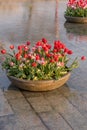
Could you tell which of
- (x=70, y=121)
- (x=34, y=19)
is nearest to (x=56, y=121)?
(x=70, y=121)

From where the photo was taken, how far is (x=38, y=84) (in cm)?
596

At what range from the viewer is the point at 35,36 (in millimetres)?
10727

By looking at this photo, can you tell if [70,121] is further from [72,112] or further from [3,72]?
[3,72]

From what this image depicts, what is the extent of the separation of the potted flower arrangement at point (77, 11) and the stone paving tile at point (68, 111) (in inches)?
284

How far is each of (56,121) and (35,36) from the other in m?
5.84

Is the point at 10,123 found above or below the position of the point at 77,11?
below

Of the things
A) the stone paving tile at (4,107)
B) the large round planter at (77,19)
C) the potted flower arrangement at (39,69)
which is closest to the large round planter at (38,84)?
the potted flower arrangement at (39,69)

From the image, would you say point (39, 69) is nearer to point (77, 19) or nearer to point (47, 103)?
point (47, 103)

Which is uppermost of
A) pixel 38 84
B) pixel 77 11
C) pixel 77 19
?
pixel 77 11

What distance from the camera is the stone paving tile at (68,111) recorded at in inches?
204

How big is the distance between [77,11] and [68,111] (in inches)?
313

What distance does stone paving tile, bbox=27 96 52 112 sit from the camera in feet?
18.3

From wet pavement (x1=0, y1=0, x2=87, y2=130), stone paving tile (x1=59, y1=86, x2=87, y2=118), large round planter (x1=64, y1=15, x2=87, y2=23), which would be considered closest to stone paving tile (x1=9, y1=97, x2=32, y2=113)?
wet pavement (x1=0, y1=0, x2=87, y2=130)

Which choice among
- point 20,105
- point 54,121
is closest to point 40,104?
point 20,105
